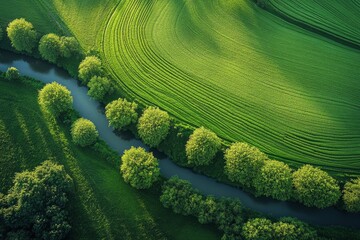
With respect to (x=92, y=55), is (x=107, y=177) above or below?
below

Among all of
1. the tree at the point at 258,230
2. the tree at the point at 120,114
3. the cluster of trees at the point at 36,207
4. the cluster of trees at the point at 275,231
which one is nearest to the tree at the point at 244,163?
the tree at the point at 258,230

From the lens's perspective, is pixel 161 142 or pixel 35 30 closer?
pixel 161 142

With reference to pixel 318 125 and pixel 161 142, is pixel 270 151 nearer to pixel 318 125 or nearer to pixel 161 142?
pixel 318 125

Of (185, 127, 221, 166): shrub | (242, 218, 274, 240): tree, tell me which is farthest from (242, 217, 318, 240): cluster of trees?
(185, 127, 221, 166): shrub

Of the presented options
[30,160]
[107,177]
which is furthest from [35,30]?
[107,177]

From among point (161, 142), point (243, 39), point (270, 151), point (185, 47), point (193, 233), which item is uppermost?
point (243, 39)

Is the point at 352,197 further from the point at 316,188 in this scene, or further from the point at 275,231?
the point at 275,231

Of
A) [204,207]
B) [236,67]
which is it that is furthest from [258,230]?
[236,67]

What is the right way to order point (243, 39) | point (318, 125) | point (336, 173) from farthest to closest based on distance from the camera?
point (243, 39) < point (318, 125) < point (336, 173)
